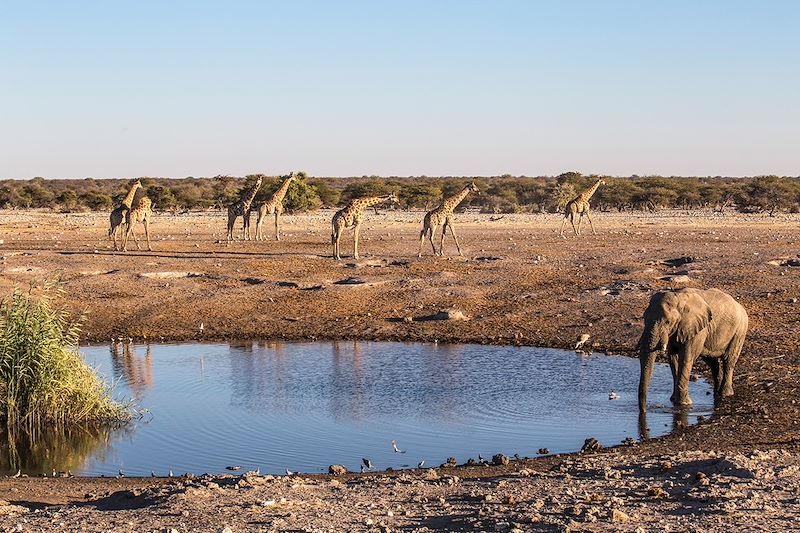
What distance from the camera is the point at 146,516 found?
8820mm

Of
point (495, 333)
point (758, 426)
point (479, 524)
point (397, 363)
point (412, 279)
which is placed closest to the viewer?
point (479, 524)

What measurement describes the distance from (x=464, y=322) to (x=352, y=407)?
22.3 ft

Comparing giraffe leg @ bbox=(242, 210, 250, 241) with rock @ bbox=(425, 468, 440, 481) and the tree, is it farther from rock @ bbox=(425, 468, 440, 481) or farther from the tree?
the tree

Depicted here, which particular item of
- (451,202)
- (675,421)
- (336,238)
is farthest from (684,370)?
(451,202)

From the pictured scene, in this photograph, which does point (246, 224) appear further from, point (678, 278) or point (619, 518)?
point (619, 518)

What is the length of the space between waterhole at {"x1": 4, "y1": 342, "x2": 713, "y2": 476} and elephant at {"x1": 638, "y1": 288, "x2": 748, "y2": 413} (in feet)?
1.25

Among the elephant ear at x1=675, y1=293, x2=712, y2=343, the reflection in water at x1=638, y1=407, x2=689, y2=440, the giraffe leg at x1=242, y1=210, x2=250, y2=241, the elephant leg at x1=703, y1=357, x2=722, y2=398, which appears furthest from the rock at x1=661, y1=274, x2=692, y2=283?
the giraffe leg at x1=242, y1=210, x2=250, y2=241

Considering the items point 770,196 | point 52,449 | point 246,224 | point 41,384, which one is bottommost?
point 52,449

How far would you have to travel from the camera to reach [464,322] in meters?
21.3

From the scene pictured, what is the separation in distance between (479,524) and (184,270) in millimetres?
20348

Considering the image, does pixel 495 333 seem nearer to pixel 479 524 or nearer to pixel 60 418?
pixel 60 418

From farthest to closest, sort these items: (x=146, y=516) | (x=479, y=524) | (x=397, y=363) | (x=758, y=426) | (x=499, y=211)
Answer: (x=499, y=211) < (x=397, y=363) < (x=758, y=426) < (x=146, y=516) < (x=479, y=524)

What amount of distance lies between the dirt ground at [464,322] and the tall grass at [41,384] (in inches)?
109

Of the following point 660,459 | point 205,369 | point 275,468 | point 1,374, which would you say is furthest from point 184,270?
point 660,459
